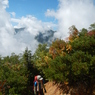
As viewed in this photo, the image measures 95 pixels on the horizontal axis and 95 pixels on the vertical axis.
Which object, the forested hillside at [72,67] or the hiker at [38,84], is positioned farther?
the forested hillside at [72,67]

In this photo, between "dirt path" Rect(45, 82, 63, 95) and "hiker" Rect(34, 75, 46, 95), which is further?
"dirt path" Rect(45, 82, 63, 95)

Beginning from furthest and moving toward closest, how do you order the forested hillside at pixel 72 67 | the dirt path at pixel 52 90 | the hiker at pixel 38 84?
1. the dirt path at pixel 52 90
2. the forested hillside at pixel 72 67
3. the hiker at pixel 38 84

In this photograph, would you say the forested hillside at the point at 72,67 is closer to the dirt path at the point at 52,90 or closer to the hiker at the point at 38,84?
the dirt path at the point at 52,90

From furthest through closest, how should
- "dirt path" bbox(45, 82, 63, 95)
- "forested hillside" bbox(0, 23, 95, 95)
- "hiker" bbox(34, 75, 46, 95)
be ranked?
1. "dirt path" bbox(45, 82, 63, 95)
2. "forested hillside" bbox(0, 23, 95, 95)
3. "hiker" bbox(34, 75, 46, 95)

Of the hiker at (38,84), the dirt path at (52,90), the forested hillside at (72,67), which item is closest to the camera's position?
the hiker at (38,84)

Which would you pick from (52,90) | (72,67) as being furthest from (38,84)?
(52,90)

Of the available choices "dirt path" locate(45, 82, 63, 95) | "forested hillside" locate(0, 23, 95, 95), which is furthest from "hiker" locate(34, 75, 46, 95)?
"dirt path" locate(45, 82, 63, 95)

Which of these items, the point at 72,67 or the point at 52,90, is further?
the point at 52,90

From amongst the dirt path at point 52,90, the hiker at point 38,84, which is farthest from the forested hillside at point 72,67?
the hiker at point 38,84

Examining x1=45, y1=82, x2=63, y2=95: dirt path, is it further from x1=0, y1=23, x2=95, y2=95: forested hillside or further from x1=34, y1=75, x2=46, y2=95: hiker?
x1=34, y1=75, x2=46, y2=95: hiker

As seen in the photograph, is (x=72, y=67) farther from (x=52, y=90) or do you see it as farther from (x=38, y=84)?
(x=52, y=90)

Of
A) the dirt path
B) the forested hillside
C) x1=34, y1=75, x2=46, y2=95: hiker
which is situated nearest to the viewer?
x1=34, y1=75, x2=46, y2=95: hiker

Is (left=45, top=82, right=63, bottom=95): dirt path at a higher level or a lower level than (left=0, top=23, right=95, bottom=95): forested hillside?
lower

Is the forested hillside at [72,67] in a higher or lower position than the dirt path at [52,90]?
higher
